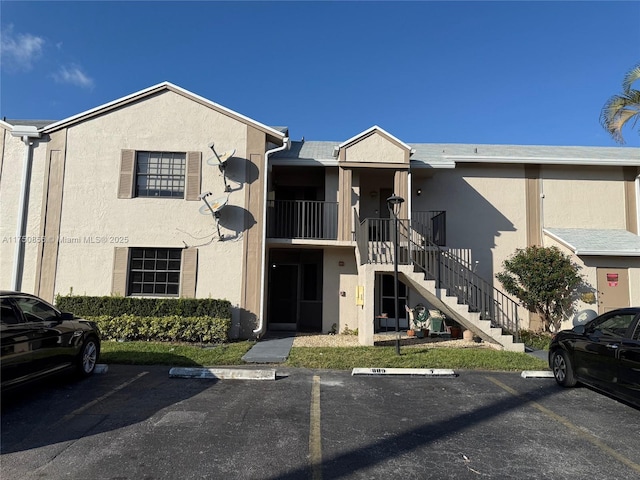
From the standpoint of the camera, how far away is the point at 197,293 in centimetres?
1084

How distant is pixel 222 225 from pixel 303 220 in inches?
94.6

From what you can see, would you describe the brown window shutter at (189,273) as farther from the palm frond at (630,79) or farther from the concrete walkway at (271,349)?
the palm frond at (630,79)

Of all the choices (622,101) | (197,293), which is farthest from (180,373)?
(622,101)

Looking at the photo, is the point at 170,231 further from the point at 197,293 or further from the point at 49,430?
the point at 49,430

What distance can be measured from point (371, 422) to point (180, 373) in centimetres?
376

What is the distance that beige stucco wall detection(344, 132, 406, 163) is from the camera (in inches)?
460

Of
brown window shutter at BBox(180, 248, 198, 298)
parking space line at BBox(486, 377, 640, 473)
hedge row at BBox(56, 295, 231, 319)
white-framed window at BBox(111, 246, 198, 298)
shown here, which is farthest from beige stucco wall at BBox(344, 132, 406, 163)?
parking space line at BBox(486, 377, 640, 473)

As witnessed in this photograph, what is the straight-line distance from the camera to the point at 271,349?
30.6 ft

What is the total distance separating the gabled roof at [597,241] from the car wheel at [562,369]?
6.03 m

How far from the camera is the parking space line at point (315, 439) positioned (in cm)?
370

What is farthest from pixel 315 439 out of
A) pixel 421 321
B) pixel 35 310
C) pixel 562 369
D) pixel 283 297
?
pixel 283 297

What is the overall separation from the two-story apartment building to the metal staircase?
0.17ft

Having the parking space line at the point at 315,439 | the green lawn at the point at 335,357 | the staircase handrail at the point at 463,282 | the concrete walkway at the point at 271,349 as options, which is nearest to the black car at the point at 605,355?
the green lawn at the point at 335,357

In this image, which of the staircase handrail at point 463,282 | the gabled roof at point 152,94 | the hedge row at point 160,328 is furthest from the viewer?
the gabled roof at point 152,94
